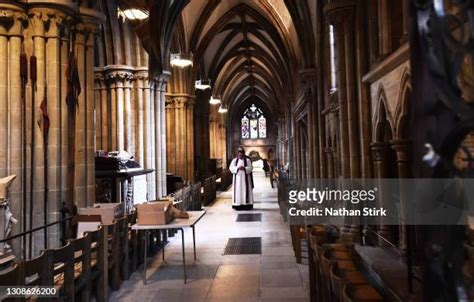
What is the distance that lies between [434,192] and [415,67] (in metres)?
0.31

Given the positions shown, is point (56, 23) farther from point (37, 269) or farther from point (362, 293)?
point (362, 293)

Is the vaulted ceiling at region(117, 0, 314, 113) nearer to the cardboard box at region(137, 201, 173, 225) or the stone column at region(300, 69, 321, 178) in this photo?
the stone column at region(300, 69, 321, 178)

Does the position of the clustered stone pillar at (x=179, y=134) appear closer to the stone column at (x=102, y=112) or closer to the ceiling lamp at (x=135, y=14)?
the stone column at (x=102, y=112)

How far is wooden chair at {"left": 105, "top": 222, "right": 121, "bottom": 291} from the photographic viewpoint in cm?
531

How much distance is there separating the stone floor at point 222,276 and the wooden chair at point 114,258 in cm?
13

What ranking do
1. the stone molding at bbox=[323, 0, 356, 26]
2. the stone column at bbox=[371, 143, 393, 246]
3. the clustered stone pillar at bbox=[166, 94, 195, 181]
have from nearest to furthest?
the stone column at bbox=[371, 143, 393, 246], the stone molding at bbox=[323, 0, 356, 26], the clustered stone pillar at bbox=[166, 94, 195, 181]

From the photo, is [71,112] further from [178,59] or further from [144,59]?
[178,59]

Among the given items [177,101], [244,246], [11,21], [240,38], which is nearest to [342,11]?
[244,246]

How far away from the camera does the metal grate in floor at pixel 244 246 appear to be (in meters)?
7.50

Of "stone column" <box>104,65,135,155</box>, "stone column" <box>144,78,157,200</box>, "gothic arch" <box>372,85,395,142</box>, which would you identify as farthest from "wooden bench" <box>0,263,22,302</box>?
"stone column" <box>144,78,157,200</box>

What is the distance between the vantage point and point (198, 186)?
529 inches

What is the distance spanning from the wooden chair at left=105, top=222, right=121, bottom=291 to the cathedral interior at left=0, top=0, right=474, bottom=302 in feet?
0.09

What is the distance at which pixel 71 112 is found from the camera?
6.96 metres

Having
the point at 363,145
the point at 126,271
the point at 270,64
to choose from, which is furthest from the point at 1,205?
the point at 270,64
